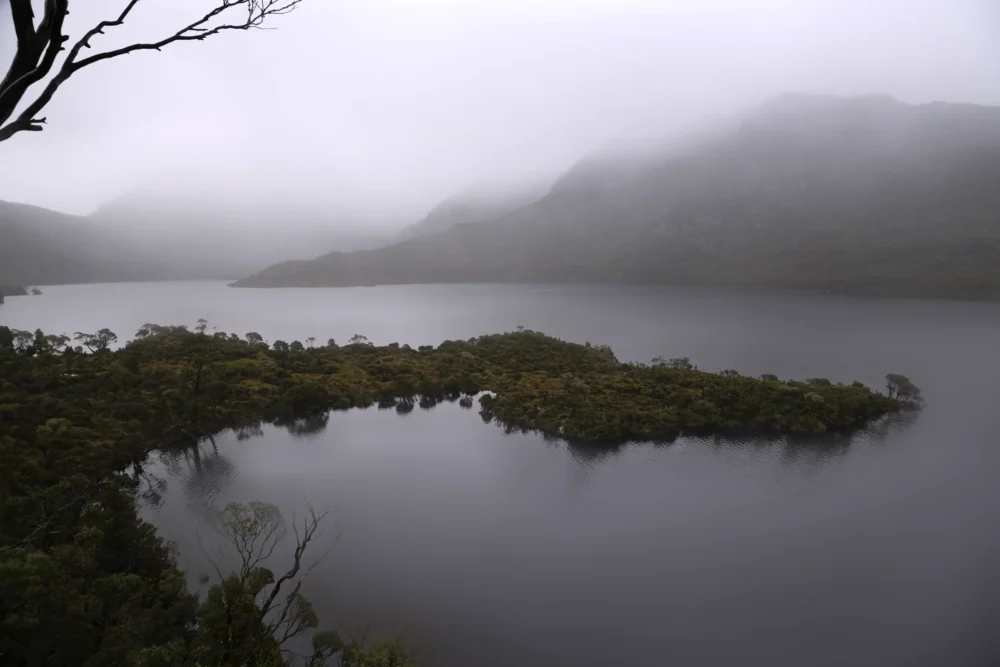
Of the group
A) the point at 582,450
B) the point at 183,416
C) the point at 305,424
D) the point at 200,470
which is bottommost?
the point at 200,470

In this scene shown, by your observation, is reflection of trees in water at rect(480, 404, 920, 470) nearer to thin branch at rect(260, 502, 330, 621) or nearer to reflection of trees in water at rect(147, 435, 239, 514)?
thin branch at rect(260, 502, 330, 621)

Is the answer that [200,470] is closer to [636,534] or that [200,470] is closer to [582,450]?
[582,450]

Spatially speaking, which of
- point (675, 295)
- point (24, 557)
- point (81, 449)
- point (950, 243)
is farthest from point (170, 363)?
point (950, 243)

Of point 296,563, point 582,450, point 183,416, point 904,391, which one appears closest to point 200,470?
point 183,416

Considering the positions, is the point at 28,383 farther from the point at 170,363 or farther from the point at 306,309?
the point at 306,309

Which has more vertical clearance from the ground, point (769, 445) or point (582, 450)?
point (769, 445)

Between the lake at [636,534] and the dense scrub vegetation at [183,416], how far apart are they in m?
2.51

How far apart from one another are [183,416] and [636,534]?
30.4m

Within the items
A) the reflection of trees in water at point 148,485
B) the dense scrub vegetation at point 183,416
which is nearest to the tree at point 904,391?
the dense scrub vegetation at point 183,416

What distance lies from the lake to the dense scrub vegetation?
251cm

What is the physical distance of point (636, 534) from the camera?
22953 millimetres

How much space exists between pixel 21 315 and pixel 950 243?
23686 cm

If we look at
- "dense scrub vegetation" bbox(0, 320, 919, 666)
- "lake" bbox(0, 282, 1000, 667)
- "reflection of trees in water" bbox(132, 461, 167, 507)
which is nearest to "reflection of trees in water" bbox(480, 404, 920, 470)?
"lake" bbox(0, 282, 1000, 667)

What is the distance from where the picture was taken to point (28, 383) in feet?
106
